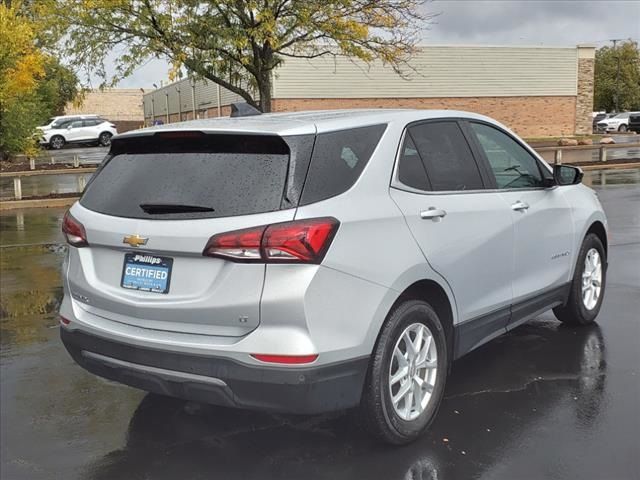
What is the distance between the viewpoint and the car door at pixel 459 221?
12.5 feet

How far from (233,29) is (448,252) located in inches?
523

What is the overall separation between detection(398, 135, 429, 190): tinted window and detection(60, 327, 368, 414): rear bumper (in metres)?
1.04

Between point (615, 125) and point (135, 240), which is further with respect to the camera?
point (615, 125)

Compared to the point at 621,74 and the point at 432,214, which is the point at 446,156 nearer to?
the point at 432,214

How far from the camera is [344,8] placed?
16234mm

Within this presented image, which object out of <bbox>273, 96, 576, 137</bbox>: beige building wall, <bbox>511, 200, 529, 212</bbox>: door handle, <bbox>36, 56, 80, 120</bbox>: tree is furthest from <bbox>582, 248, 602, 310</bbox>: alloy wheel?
<bbox>273, 96, 576, 137</bbox>: beige building wall

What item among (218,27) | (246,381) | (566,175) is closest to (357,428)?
(246,381)

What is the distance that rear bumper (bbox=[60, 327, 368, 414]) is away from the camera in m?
3.20

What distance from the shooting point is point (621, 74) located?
77.7 metres

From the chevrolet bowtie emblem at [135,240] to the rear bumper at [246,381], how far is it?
510 mm

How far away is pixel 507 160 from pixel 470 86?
4198cm

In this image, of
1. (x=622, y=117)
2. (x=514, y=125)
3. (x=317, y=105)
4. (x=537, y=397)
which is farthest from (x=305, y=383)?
(x=622, y=117)

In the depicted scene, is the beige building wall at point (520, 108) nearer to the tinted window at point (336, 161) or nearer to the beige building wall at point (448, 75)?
the beige building wall at point (448, 75)

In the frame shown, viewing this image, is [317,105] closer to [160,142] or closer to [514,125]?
[514,125]
